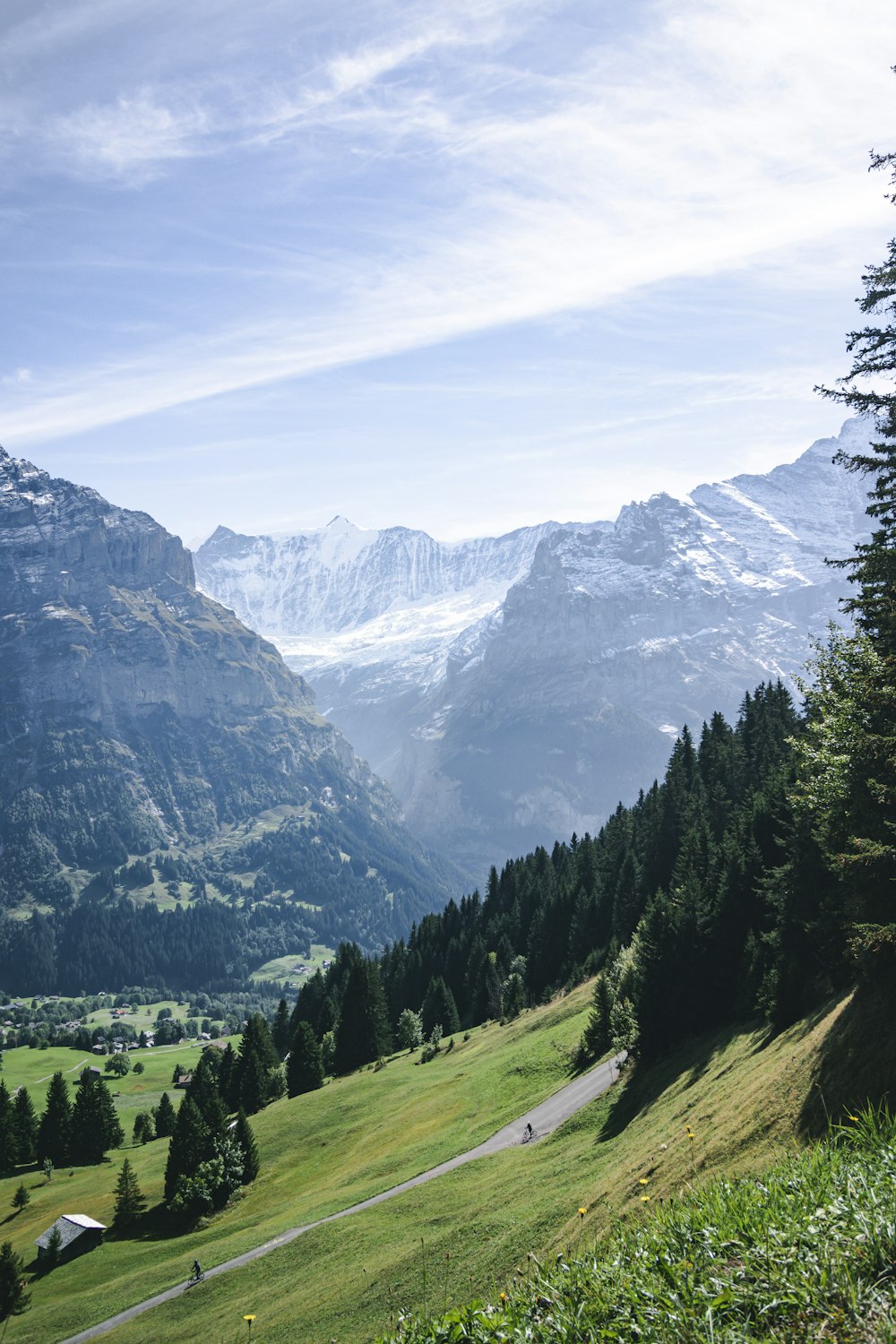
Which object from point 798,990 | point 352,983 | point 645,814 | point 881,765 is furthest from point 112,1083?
point 881,765

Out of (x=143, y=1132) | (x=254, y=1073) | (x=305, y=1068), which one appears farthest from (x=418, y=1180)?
(x=143, y=1132)

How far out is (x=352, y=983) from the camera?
118 m

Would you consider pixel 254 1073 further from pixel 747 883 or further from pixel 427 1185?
pixel 747 883

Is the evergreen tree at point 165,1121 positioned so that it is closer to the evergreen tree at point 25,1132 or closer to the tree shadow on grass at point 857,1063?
the evergreen tree at point 25,1132

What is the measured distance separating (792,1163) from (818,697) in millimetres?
40908

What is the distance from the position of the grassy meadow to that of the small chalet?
2.32 meters

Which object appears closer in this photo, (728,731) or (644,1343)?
(644,1343)

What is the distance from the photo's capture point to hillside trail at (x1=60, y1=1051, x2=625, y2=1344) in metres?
55.5

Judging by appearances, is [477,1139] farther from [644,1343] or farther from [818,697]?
[644,1343]

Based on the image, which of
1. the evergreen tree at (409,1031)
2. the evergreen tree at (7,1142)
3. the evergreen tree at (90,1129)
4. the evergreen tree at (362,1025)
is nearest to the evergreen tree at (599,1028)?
the evergreen tree at (409,1031)

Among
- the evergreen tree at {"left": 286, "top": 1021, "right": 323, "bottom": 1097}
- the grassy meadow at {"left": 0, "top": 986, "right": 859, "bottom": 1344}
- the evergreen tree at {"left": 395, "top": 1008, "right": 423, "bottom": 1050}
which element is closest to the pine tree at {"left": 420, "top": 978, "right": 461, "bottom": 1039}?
the evergreen tree at {"left": 395, "top": 1008, "right": 423, "bottom": 1050}

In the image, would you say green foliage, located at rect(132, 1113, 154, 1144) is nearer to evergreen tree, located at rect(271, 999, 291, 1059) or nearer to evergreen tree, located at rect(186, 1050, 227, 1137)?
evergreen tree, located at rect(186, 1050, 227, 1137)

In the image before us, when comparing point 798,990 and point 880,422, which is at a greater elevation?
point 880,422

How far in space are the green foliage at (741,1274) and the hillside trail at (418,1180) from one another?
147ft
